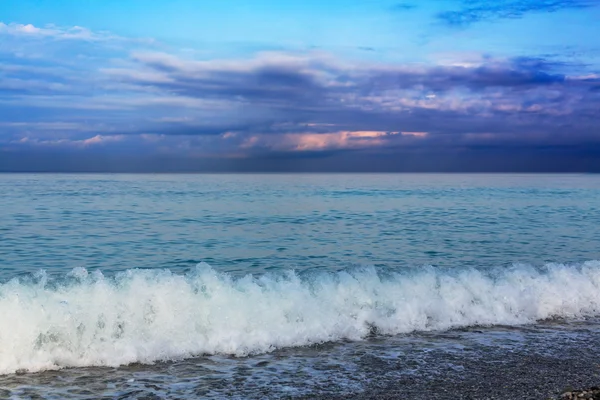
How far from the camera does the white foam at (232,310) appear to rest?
9078 millimetres

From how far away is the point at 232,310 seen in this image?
10.6 m

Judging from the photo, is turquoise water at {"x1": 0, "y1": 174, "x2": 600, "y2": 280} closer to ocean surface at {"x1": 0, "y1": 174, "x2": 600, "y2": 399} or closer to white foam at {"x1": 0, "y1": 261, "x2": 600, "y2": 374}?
ocean surface at {"x1": 0, "y1": 174, "x2": 600, "y2": 399}

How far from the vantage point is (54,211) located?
33.7 meters

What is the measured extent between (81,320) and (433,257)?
1253 cm

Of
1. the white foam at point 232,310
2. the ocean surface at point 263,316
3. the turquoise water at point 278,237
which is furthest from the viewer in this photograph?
the turquoise water at point 278,237

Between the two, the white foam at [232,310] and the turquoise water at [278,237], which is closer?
the white foam at [232,310]

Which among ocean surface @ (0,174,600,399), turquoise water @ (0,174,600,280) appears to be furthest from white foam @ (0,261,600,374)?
turquoise water @ (0,174,600,280)

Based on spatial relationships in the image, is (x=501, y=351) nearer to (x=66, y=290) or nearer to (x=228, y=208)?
(x=66, y=290)

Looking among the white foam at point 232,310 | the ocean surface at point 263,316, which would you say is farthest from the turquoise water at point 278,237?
the white foam at point 232,310

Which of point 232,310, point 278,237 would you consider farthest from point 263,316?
point 278,237

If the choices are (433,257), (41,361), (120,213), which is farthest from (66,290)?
(120,213)

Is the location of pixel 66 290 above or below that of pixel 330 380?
above

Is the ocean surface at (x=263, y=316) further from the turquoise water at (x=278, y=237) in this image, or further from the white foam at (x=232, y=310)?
the turquoise water at (x=278, y=237)

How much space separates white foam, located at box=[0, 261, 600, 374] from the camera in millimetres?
9078
